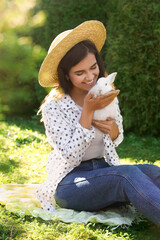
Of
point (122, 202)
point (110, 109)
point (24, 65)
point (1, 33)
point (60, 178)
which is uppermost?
point (1, 33)

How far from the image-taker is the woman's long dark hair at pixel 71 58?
8.26 feet

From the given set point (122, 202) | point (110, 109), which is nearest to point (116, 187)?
point (122, 202)

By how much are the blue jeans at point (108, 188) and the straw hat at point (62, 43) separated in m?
0.74

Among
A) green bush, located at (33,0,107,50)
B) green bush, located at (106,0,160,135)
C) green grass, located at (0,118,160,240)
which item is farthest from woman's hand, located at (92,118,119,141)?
green bush, located at (33,0,107,50)

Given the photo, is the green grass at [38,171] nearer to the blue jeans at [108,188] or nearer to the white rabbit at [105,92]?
the blue jeans at [108,188]

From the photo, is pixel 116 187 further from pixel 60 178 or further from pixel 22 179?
pixel 22 179

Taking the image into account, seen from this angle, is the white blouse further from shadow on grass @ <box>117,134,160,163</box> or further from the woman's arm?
shadow on grass @ <box>117,134,160,163</box>

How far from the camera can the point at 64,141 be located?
2.38 meters

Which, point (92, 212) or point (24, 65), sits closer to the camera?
point (24, 65)

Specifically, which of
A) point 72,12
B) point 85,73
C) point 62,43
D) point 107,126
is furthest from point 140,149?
point 72,12

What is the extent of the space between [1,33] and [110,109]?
1.50m

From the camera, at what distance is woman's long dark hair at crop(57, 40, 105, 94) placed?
2.52 m

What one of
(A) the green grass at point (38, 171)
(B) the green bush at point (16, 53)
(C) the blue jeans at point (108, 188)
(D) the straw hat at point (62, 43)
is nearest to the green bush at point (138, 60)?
(A) the green grass at point (38, 171)

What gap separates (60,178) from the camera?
2.48 metres
